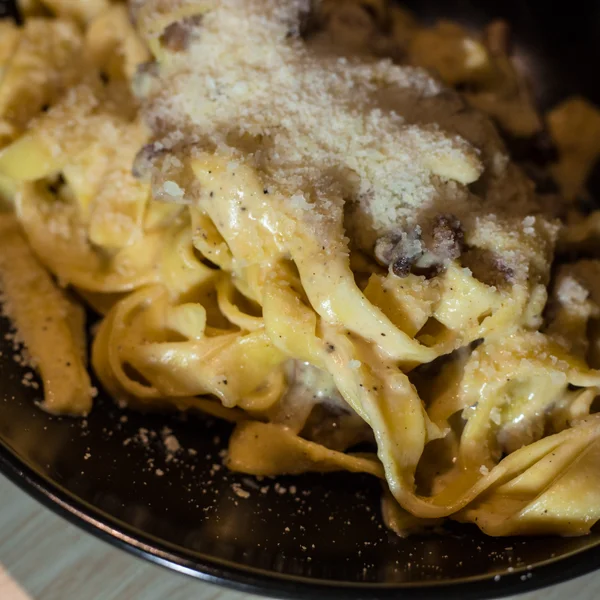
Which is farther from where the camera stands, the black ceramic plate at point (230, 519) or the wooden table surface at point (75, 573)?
the wooden table surface at point (75, 573)

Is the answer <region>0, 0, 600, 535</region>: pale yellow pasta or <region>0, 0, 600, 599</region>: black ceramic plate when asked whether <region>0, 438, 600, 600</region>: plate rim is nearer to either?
<region>0, 0, 600, 599</region>: black ceramic plate

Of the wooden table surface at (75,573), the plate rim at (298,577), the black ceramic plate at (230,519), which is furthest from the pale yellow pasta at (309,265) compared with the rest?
the wooden table surface at (75,573)

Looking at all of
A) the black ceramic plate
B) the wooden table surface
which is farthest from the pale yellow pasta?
the wooden table surface

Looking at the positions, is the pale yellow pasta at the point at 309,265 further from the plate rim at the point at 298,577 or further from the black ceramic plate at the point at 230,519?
the plate rim at the point at 298,577

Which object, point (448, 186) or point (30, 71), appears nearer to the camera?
point (448, 186)

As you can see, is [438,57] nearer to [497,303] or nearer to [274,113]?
[274,113]

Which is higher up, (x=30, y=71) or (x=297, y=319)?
(x=30, y=71)

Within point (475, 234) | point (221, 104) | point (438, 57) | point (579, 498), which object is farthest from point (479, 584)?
point (438, 57)
